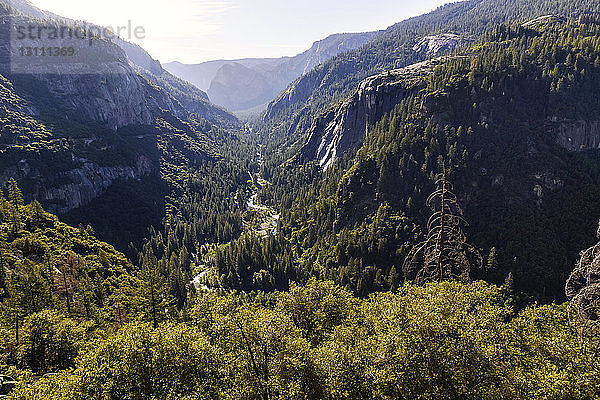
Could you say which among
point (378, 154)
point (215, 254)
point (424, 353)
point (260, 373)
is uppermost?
point (378, 154)

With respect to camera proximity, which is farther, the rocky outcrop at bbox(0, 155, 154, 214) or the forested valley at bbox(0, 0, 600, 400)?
the rocky outcrop at bbox(0, 155, 154, 214)

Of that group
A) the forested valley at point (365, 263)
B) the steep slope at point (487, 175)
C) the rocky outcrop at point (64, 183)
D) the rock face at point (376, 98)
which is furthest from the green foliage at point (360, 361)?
the rock face at point (376, 98)

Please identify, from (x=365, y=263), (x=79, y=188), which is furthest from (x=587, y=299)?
(x=79, y=188)

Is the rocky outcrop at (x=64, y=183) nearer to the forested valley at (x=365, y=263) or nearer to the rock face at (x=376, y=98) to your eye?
the forested valley at (x=365, y=263)

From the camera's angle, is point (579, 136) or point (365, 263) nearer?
point (365, 263)

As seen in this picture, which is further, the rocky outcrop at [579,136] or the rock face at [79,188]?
the rock face at [79,188]

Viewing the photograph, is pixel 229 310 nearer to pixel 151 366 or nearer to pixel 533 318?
pixel 151 366

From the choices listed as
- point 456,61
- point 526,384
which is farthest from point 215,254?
point 456,61

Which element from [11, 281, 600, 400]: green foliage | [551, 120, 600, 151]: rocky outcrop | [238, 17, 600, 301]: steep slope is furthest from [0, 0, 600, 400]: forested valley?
[238, 17, 600, 301]: steep slope

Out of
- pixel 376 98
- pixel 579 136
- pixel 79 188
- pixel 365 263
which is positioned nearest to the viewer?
pixel 365 263

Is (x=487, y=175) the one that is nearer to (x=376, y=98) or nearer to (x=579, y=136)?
(x=579, y=136)

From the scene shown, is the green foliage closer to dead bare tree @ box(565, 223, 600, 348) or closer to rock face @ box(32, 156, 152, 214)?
dead bare tree @ box(565, 223, 600, 348)
